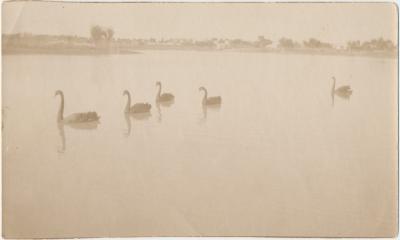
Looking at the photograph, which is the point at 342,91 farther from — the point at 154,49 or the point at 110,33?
the point at 110,33

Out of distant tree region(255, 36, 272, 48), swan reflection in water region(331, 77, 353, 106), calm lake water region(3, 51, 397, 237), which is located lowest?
calm lake water region(3, 51, 397, 237)

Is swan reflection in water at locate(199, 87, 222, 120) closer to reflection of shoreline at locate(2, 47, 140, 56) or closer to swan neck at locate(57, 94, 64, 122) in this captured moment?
reflection of shoreline at locate(2, 47, 140, 56)

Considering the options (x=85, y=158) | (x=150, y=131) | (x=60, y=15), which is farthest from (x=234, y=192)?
(x=60, y=15)

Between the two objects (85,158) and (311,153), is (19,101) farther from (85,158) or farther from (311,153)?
(311,153)

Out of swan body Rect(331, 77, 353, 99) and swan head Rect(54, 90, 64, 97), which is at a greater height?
swan body Rect(331, 77, 353, 99)

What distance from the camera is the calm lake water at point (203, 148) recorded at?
1140 millimetres

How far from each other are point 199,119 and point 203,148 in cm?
7

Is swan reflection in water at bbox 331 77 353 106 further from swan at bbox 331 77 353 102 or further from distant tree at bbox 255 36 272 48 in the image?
distant tree at bbox 255 36 272 48

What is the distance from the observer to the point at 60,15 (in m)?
1.15

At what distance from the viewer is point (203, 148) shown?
1156mm

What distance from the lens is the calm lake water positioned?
44.9 inches

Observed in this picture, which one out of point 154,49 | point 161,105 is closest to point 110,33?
point 154,49

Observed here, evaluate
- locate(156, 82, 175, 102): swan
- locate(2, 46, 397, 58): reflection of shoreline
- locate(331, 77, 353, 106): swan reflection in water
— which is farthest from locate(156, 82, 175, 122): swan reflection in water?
locate(331, 77, 353, 106): swan reflection in water

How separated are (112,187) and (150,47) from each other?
362 mm
